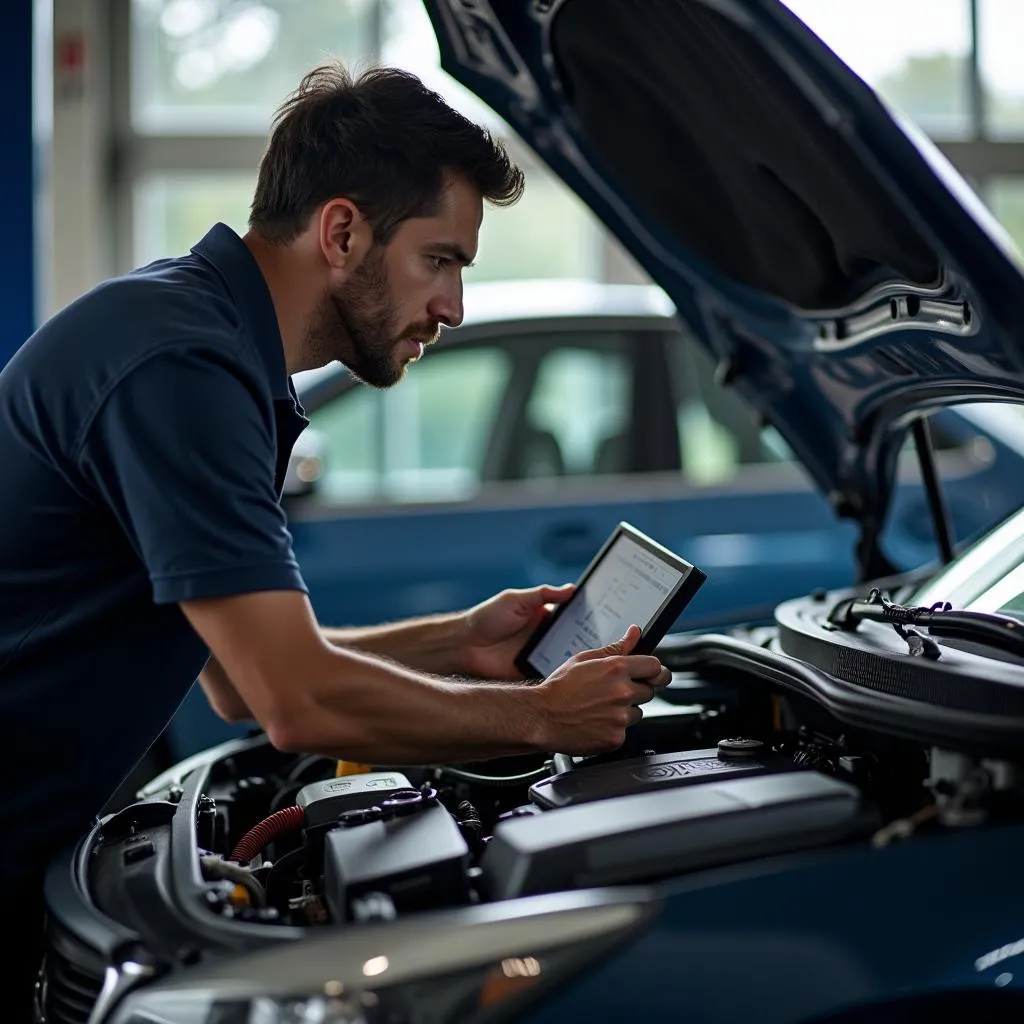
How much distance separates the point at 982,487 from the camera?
13.1 ft

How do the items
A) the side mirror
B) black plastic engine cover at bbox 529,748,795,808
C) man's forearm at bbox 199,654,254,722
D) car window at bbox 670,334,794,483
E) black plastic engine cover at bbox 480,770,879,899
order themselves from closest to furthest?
black plastic engine cover at bbox 480,770,879,899
black plastic engine cover at bbox 529,748,795,808
man's forearm at bbox 199,654,254,722
the side mirror
car window at bbox 670,334,794,483

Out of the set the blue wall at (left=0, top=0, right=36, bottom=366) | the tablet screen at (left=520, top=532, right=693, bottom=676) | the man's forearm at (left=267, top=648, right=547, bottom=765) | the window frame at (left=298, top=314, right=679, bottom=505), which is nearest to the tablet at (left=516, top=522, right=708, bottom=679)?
the tablet screen at (left=520, top=532, right=693, bottom=676)

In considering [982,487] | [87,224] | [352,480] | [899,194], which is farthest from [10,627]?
[87,224]

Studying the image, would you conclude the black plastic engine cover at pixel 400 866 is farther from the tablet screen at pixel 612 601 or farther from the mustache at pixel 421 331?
the mustache at pixel 421 331

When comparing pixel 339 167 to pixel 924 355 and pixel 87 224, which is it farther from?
pixel 87 224

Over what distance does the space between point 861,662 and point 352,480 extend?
12.0 feet

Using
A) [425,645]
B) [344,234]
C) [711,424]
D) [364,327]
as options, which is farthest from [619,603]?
[711,424]

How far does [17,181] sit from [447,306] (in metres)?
2.53

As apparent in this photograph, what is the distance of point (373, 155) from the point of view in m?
1.85

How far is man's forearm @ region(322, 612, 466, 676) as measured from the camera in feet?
7.54

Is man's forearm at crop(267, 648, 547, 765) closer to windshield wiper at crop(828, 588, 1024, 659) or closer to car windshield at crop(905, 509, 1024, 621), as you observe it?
windshield wiper at crop(828, 588, 1024, 659)

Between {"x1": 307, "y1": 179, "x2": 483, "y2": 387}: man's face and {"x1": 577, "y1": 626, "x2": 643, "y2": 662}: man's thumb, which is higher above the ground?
{"x1": 307, "y1": 179, "x2": 483, "y2": 387}: man's face

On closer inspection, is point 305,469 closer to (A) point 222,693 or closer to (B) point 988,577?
(A) point 222,693

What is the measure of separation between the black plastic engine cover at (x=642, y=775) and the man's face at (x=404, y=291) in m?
0.68
